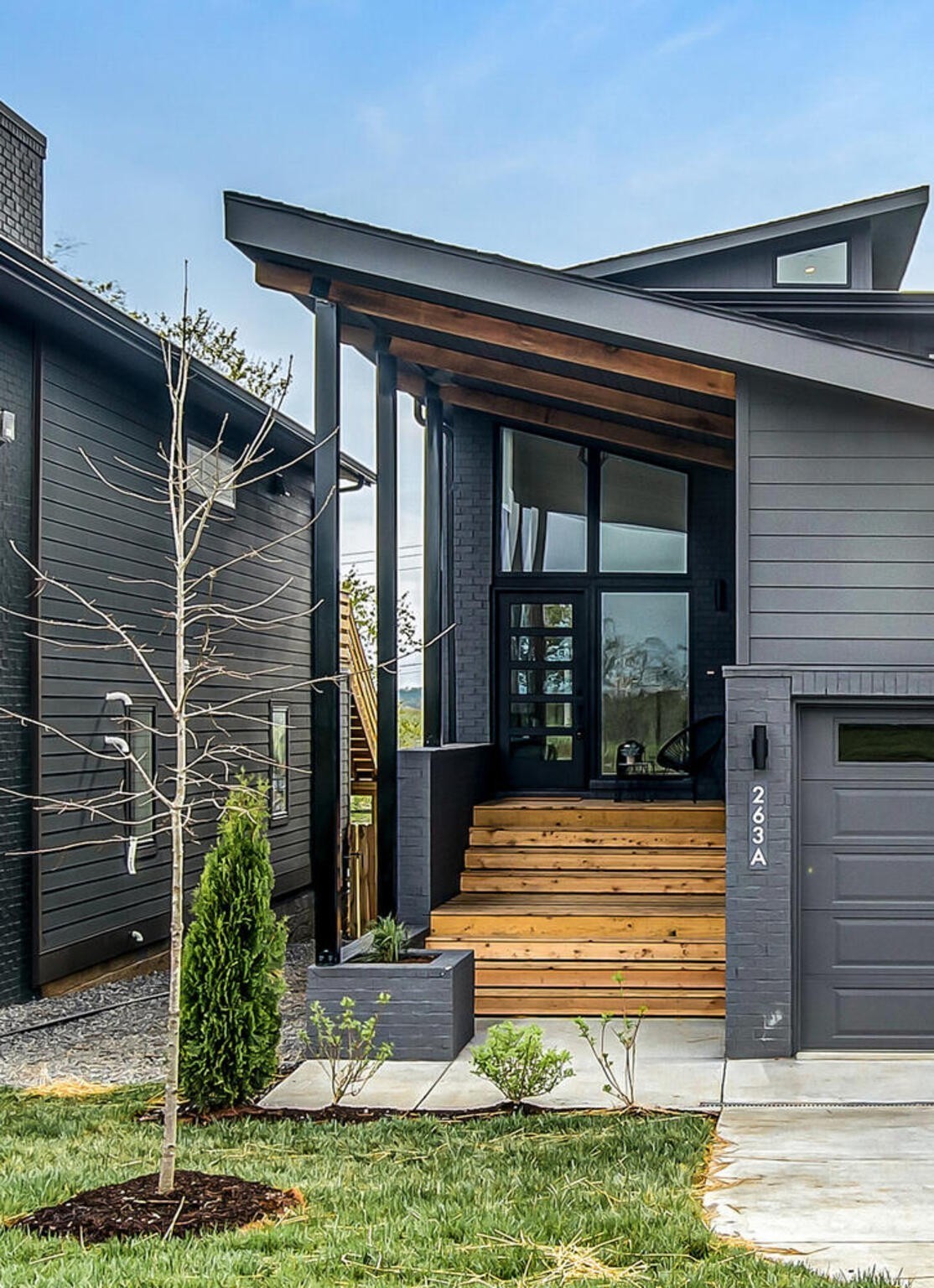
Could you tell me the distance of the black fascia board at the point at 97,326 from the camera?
8.86 m

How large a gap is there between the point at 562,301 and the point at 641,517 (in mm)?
5148

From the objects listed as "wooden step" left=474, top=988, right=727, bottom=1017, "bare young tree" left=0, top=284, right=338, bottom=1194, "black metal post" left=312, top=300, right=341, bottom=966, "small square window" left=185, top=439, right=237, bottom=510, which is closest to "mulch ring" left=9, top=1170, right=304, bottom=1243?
"bare young tree" left=0, top=284, right=338, bottom=1194

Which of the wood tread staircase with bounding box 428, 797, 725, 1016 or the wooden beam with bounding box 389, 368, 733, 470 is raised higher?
the wooden beam with bounding box 389, 368, 733, 470

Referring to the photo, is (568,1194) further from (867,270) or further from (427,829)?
(867,270)

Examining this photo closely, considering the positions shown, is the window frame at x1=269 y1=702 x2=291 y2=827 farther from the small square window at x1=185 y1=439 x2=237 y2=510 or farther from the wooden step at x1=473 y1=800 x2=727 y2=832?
the wooden step at x1=473 y1=800 x2=727 y2=832

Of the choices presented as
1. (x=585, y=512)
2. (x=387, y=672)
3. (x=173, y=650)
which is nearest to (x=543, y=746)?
(x=585, y=512)

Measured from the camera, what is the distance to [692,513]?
42.0ft

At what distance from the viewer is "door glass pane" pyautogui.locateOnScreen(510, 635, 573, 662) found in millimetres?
12766

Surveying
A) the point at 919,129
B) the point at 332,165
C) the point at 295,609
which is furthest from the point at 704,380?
the point at 332,165

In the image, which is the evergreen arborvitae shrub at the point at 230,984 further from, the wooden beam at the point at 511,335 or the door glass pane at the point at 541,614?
the door glass pane at the point at 541,614

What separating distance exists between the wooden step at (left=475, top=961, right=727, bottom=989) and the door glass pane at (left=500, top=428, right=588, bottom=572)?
4613 millimetres

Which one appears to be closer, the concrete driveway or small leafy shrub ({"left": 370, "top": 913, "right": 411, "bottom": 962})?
the concrete driveway

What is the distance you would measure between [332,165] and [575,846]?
2833 centimetres

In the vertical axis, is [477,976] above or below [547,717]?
below
